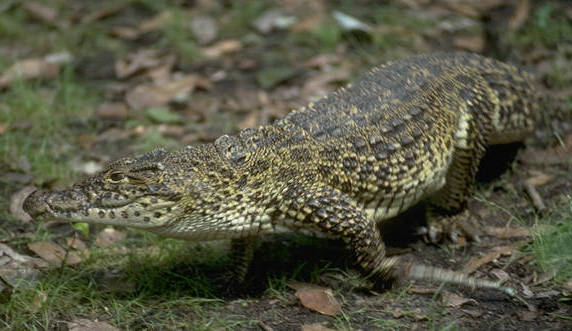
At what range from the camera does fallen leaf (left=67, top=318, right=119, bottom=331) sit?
3.78 meters

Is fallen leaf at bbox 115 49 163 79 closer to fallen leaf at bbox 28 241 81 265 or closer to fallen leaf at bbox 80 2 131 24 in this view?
fallen leaf at bbox 80 2 131 24

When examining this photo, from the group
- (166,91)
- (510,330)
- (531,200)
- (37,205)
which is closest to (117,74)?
(166,91)

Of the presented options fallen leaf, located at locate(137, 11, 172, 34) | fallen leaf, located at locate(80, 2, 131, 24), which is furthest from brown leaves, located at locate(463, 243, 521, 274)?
fallen leaf, located at locate(80, 2, 131, 24)

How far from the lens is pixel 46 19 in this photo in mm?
8461

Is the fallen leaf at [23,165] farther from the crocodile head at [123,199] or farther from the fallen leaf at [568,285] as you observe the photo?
the fallen leaf at [568,285]

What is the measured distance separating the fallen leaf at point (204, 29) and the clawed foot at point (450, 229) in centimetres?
405

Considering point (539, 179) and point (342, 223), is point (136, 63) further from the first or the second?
point (539, 179)

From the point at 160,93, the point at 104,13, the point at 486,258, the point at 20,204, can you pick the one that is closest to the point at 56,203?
the point at 20,204

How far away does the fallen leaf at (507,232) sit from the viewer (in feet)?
15.8

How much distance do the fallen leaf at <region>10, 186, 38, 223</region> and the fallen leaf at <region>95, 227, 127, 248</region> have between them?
1.87ft

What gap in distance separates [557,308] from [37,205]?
3112 mm

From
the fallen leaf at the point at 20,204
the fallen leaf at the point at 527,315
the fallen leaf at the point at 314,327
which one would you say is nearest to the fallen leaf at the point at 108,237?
the fallen leaf at the point at 20,204

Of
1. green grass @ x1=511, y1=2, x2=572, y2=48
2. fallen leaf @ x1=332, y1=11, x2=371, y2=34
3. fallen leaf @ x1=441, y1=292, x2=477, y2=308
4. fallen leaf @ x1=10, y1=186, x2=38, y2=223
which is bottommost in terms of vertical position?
fallen leaf @ x1=10, y1=186, x2=38, y2=223

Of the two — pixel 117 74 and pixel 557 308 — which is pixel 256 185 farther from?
pixel 117 74
